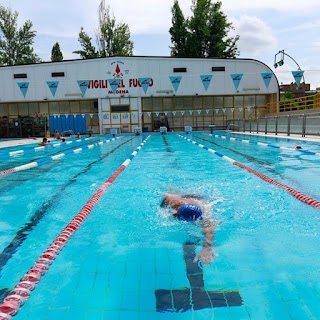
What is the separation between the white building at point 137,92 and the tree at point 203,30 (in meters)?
10.2

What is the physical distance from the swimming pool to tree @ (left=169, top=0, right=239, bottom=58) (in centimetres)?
3250

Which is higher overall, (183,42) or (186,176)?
(183,42)

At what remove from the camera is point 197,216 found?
3633mm

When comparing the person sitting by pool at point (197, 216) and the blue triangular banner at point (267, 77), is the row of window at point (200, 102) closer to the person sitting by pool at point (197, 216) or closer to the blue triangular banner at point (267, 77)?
the blue triangular banner at point (267, 77)

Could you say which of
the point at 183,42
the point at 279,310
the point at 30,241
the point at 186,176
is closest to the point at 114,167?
the point at 186,176

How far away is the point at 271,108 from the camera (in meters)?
26.6

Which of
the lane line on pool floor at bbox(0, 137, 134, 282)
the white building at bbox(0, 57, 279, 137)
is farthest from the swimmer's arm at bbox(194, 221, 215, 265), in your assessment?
the white building at bbox(0, 57, 279, 137)

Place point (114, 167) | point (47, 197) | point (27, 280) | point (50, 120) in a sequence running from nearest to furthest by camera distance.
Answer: point (27, 280) < point (47, 197) < point (114, 167) < point (50, 120)

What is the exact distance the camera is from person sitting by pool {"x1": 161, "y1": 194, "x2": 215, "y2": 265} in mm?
2756

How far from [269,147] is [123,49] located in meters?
30.7

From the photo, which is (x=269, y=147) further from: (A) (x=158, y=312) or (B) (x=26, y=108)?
(B) (x=26, y=108)

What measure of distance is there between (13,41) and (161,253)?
39460 millimetres

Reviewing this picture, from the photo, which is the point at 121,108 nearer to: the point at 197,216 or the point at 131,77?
the point at 131,77

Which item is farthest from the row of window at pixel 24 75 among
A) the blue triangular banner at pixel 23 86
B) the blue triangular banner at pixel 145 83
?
the blue triangular banner at pixel 145 83
